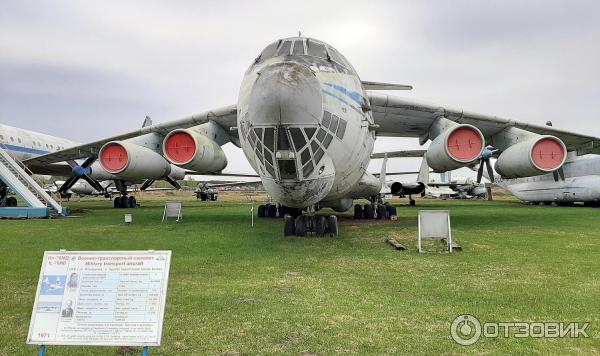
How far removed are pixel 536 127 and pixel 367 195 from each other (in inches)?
227

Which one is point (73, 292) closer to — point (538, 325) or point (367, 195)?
point (538, 325)

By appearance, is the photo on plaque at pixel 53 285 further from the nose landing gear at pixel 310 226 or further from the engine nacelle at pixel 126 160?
the engine nacelle at pixel 126 160

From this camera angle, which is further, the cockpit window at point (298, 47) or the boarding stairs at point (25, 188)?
the boarding stairs at point (25, 188)

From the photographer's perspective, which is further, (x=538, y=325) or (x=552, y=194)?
(x=552, y=194)

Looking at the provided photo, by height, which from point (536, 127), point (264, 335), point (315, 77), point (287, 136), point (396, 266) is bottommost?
point (264, 335)

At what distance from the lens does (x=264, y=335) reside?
3582 millimetres

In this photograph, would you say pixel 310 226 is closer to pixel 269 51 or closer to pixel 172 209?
pixel 269 51

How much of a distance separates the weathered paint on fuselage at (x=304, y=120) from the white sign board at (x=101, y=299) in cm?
358

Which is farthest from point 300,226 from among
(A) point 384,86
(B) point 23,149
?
(B) point 23,149

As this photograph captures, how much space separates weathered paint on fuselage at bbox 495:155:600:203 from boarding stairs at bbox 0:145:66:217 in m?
25.1

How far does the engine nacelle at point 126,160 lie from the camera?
1201 cm

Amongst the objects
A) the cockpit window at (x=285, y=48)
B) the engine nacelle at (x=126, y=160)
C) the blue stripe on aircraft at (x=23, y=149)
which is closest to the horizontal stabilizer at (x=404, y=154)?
the engine nacelle at (x=126, y=160)

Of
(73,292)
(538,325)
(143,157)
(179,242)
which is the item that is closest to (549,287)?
(538,325)

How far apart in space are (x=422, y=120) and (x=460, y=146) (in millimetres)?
2613
